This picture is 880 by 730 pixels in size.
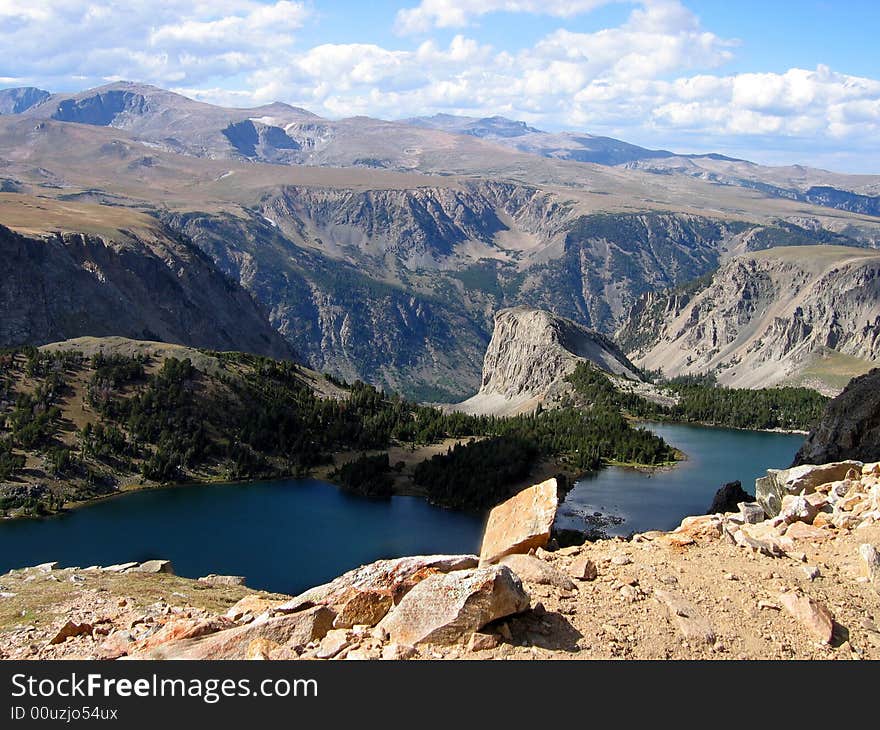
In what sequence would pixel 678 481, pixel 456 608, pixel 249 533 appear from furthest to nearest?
pixel 678 481 → pixel 249 533 → pixel 456 608

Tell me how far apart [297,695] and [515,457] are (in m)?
114

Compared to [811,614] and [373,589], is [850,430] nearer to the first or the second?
[811,614]

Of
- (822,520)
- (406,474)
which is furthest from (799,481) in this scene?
(406,474)

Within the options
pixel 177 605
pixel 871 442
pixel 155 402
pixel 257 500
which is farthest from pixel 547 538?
pixel 155 402

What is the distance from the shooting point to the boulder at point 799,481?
1169 inches

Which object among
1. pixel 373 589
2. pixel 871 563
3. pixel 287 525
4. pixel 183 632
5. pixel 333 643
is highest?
pixel 871 563

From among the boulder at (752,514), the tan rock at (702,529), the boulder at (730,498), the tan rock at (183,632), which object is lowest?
the boulder at (730,498)

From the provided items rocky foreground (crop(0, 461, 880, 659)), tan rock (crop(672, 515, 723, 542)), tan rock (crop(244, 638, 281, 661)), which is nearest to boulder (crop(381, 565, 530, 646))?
rocky foreground (crop(0, 461, 880, 659))

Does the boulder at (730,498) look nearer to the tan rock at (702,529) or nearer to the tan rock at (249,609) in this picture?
the tan rock at (702,529)

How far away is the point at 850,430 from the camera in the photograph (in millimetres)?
47938

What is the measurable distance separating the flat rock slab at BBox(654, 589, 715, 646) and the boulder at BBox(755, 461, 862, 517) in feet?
44.5

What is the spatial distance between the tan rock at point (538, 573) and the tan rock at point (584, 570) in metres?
0.32

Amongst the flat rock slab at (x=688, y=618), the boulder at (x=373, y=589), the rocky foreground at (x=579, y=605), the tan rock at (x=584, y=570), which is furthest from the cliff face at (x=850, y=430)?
the boulder at (x=373, y=589)

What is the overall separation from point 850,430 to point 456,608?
40116 millimetres
